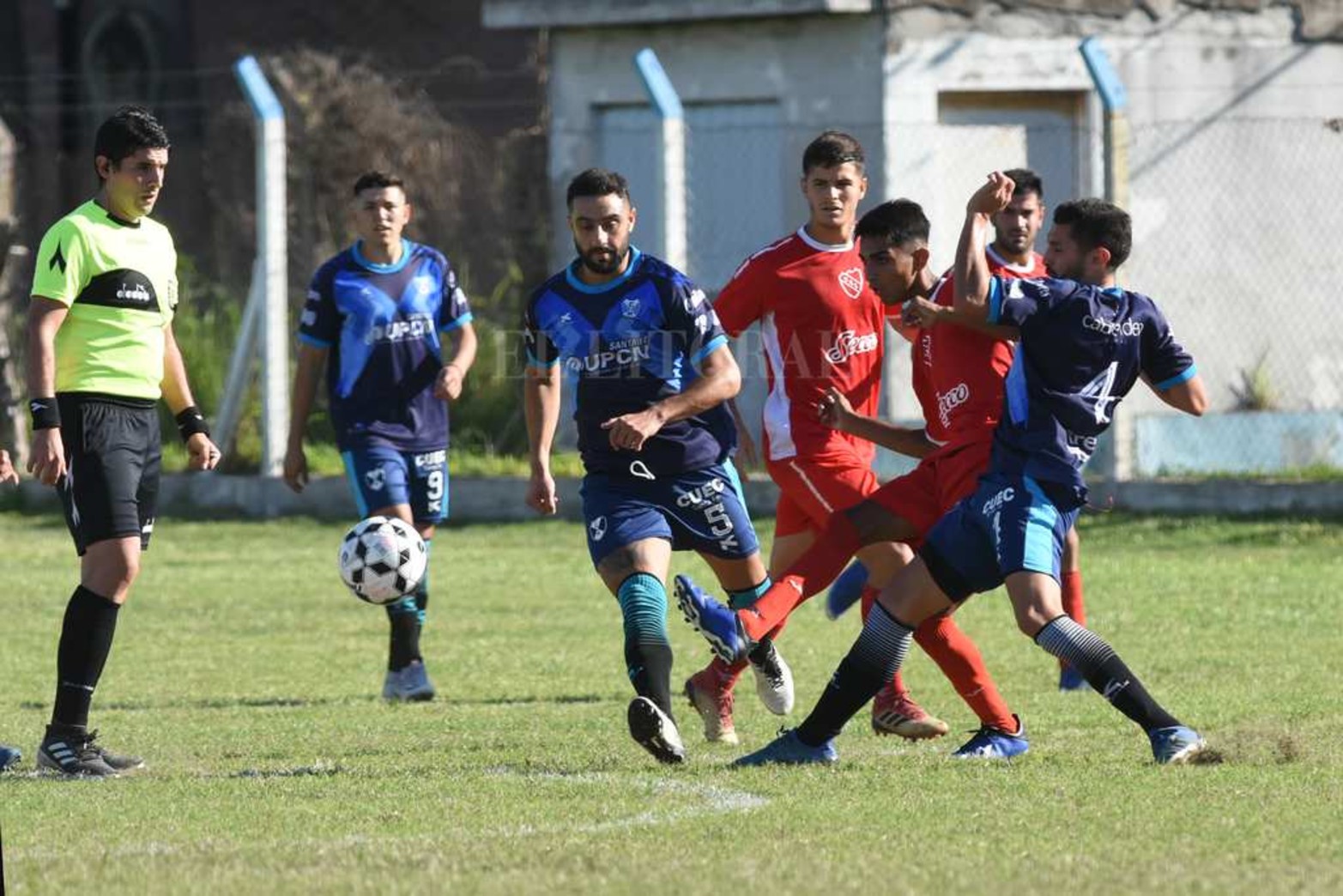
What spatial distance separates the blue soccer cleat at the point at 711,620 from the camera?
301 inches

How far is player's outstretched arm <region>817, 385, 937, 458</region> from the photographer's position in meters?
8.34

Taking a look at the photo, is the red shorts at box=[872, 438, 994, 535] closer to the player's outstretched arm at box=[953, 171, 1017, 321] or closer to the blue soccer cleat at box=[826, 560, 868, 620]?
the player's outstretched arm at box=[953, 171, 1017, 321]

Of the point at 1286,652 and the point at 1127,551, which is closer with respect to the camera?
the point at 1286,652

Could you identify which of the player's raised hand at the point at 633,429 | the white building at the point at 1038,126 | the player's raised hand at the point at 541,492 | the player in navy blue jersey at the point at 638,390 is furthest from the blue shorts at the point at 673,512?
the white building at the point at 1038,126

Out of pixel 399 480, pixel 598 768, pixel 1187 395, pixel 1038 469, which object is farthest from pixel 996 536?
pixel 399 480

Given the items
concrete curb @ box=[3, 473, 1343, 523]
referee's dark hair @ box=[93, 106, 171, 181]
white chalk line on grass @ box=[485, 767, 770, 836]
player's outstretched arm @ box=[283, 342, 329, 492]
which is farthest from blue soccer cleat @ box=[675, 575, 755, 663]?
concrete curb @ box=[3, 473, 1343, 523]

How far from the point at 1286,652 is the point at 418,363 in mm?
4025

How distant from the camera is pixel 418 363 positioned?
34.9ft

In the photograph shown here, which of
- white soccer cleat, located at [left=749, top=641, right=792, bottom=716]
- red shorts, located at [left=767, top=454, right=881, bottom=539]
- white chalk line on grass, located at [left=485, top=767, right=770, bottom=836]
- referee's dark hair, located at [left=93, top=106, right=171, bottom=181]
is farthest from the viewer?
red shorts, located at [left=767, top=454, right=881, bottom=539]

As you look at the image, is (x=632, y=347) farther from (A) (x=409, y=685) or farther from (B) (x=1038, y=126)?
(B) (x=1038, y=126)

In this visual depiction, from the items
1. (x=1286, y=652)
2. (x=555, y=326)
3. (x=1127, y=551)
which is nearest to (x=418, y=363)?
(x=555, y=326)

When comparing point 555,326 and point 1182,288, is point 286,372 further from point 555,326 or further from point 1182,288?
point 555,326

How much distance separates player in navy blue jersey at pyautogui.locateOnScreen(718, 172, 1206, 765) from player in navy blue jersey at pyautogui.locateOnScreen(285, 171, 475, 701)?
11.1ft

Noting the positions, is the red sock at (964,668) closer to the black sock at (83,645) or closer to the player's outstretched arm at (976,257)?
the player's outstretched arm at (976,257)
